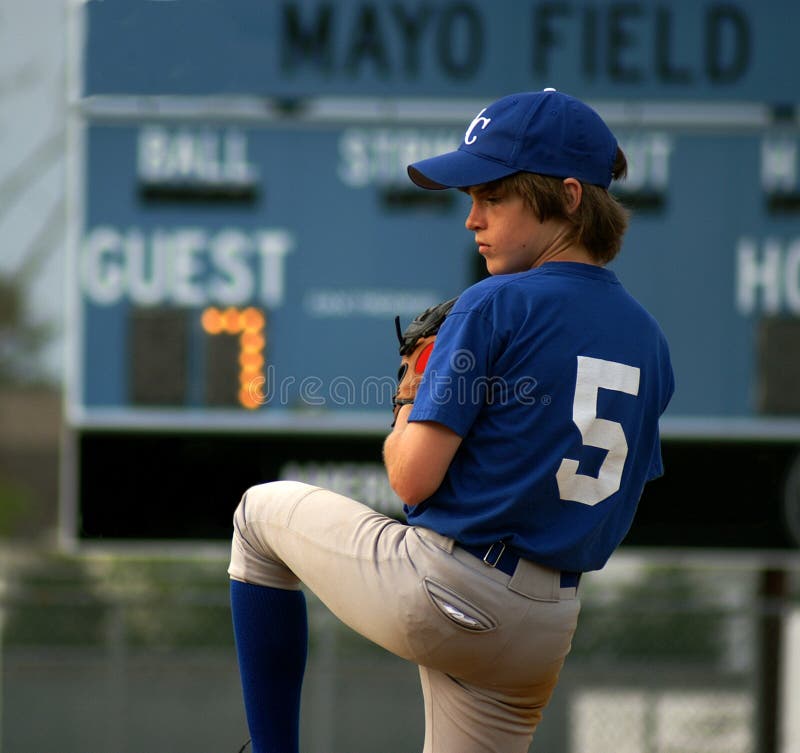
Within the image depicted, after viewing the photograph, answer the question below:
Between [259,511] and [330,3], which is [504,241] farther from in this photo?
[330,3]

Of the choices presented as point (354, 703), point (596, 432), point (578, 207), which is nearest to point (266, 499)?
point (596, 432)

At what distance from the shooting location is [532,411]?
1694 mm

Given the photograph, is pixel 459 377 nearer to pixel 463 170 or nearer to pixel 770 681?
pixel 463 170

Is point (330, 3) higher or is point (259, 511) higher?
point (330, 3)

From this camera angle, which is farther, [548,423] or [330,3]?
[330,3]

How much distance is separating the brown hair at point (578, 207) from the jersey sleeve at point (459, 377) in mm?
225

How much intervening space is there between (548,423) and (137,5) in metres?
4.02

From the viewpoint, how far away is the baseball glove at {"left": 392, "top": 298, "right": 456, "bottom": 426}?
1.81m

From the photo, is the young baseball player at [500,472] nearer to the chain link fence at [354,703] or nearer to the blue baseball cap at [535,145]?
the blue baseball cap at [535,145]

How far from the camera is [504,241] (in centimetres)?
182

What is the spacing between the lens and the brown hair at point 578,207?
178 centimetres

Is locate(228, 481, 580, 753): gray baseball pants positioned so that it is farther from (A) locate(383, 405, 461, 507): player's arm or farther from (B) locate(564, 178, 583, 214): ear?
(B) locate(564, 178, 583, 214): ear

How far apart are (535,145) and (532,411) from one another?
401 mm

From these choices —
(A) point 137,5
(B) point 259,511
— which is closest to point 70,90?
(A) point 137,5
